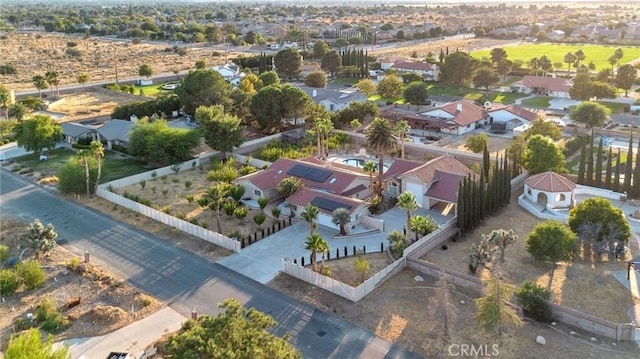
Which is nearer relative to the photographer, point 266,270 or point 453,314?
point 453,314

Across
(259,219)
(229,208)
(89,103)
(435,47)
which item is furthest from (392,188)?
(435,47)

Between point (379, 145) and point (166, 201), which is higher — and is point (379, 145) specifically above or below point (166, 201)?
above

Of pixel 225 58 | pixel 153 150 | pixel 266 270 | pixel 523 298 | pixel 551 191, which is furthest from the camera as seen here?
pixel 225 58

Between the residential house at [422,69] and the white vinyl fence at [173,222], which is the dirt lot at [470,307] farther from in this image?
the residential house at [422,69]

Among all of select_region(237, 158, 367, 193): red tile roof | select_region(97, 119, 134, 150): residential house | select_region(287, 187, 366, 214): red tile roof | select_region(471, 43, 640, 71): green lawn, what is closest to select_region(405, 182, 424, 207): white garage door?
select_region(237, 158, 367, 193): red tile roof

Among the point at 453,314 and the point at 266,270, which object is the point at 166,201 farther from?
the point at 453,314

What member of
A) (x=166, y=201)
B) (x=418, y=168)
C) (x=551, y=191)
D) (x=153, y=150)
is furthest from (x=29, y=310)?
(x=551, y=191)
